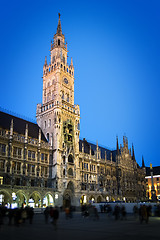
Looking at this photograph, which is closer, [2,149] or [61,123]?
[2,149]

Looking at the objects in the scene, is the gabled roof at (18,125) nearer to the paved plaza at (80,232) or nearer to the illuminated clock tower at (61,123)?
the illuminated clock tower at (61,123)

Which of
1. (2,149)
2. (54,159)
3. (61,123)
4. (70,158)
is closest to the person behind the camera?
(2,149)

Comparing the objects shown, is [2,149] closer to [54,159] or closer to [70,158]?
[54,159]

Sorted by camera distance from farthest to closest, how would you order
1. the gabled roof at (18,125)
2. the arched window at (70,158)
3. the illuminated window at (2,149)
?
the arched window at (70,158)
the gabled roof at (18,125)
the illuminated window at (2,149)

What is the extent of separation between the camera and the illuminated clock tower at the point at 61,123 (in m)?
63.0

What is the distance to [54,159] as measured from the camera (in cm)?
6300

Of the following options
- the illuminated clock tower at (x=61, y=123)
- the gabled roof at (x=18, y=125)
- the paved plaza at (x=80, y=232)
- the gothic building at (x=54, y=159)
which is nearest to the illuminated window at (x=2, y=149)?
the gothic building at (x=54, y=159)

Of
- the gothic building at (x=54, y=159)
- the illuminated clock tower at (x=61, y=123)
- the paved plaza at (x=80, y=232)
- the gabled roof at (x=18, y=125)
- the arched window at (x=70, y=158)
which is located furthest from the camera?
the arched window at (x=70, y=158)

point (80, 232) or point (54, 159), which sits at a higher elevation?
point (54, 159)

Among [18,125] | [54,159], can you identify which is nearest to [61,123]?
[54,159]

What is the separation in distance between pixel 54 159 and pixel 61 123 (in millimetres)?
10040

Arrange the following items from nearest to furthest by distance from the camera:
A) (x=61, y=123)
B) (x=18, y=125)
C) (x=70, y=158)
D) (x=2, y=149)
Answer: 1. (x=2, y=149)
2. (x=18, y=125)
3. (x=61, y=123)
4. (x=70, y=158)

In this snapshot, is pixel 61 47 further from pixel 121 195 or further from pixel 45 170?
pixel 121 195

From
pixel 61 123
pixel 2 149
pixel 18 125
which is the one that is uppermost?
pixel 61 123
